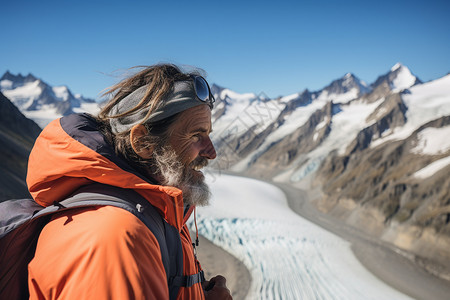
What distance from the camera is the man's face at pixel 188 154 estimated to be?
1.70 m

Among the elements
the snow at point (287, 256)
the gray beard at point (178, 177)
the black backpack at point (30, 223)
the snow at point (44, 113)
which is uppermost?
the gray beard at point (178, 177)

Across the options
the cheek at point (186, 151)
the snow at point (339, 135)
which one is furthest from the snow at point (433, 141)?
the cheek at point (186, 151)

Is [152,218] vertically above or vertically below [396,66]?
below

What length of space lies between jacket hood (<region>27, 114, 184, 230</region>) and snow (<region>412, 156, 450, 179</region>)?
40.7 metres

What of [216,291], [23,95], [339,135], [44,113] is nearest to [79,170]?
[216,291]

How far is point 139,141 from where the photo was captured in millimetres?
1657

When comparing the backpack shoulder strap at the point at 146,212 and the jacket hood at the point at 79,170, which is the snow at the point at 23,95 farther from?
the backpack shoulder strap at the point at 146,212

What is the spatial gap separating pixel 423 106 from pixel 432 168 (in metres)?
45.8

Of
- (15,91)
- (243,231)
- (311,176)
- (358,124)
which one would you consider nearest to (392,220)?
(243,231)

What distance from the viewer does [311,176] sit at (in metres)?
67.2

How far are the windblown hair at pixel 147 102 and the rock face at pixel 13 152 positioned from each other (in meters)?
16.7

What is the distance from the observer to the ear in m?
1.61

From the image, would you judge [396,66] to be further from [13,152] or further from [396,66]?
[13,152]

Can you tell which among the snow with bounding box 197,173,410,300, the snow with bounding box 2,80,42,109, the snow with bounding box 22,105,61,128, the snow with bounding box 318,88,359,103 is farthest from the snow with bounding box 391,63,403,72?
the snow with bounding box 2,80,42,109
